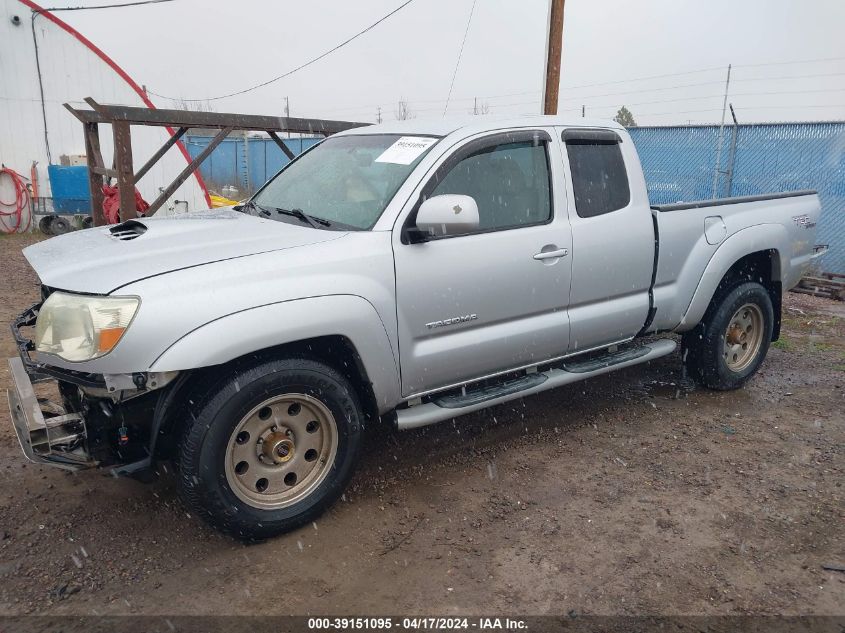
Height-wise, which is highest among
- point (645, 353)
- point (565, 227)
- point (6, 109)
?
point (6, 109)

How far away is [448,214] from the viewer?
316cm

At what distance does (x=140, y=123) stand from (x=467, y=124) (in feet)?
17.0

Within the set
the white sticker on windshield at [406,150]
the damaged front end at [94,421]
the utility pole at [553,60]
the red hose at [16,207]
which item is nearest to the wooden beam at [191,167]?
the white sticker on windshield at [406,150]

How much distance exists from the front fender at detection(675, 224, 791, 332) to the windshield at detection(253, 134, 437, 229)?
2302 millimetres

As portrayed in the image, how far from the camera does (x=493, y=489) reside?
144 inches

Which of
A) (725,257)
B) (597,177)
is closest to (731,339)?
(725,257)

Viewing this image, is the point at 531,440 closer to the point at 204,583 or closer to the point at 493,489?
the point at 493,489

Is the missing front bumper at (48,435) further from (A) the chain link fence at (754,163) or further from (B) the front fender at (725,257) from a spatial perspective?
(A) the chain link fence at (754,163)

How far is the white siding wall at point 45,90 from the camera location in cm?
1480

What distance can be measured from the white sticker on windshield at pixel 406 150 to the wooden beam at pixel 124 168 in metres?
4.79

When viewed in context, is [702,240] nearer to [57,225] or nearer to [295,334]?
[295,334]

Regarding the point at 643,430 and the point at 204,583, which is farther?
the point at 643,430

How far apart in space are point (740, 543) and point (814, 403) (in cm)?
240

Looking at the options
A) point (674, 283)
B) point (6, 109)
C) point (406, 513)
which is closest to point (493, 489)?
point (406, 513)
